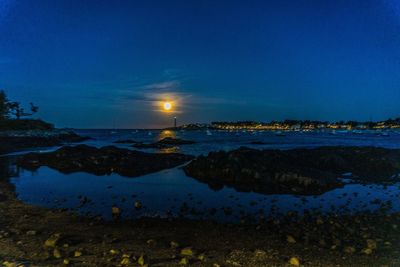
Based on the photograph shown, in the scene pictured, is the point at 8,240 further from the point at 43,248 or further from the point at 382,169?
the point at 382,169

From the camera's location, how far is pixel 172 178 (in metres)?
24.7

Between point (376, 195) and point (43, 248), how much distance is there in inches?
674

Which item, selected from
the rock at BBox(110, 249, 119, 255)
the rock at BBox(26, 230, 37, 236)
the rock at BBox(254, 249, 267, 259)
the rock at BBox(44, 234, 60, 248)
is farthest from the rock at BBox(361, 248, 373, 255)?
the rock at BBox(26, 230, 37, 236)

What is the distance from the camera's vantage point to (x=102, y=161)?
30922 mm

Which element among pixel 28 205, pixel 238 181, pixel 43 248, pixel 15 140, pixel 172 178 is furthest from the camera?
pixel 15 140

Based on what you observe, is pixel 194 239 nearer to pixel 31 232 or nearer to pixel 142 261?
pixel 142 261

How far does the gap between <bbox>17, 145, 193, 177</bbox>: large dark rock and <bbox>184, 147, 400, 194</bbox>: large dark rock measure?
16.7ft

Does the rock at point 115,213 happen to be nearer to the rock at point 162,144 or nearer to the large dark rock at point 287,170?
the large dark rock at point 287,170

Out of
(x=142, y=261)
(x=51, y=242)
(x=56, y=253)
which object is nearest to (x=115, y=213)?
(x=51, y=242)

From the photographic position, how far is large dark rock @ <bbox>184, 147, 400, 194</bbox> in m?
20.6

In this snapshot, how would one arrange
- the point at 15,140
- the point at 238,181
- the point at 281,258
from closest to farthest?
1. the point at 281,258
2. the point at 238,181
3. the point at 15,140

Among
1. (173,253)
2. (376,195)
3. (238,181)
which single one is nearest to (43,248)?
(173,253)

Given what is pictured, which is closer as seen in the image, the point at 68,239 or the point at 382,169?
the point at 68,239

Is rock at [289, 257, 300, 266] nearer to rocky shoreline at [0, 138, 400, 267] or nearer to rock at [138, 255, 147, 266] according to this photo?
rocky shoreline at [0, 138, 400, 267]
